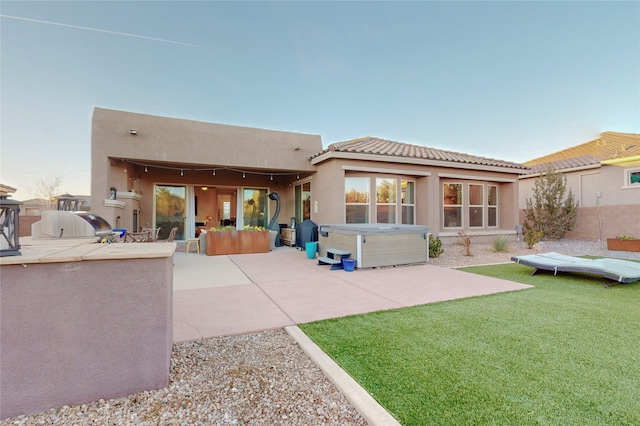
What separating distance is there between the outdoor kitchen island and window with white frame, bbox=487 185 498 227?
567 inches

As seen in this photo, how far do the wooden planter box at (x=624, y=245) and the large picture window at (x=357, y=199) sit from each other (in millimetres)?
9822

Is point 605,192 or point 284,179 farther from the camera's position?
A: point 284,179

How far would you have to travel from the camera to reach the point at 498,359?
108 inches

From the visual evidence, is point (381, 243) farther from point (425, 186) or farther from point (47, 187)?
point (47, 187)

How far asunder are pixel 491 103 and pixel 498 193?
422cm

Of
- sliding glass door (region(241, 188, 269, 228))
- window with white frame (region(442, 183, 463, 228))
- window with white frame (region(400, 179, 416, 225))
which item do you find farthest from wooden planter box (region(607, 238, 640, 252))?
sliding glass door (region(241, 188, 269, 228))

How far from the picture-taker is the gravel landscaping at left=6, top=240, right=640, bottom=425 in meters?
1.96

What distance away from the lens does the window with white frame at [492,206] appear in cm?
1327

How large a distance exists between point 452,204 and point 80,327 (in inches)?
509

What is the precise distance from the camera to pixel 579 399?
2143mm

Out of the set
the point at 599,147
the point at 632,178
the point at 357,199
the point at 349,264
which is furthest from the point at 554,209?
the point at 349,264

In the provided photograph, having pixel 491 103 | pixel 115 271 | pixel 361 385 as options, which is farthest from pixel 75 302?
pixel 491 103

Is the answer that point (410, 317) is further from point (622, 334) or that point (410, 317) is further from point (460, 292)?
point (622, 334)

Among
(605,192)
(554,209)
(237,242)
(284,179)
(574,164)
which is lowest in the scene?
(237,242)
